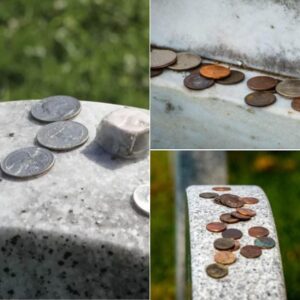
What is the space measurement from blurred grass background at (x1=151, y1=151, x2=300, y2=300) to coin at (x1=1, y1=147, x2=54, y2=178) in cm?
122

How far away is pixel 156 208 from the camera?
10.4 feet

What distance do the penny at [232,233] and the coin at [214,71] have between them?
300mm

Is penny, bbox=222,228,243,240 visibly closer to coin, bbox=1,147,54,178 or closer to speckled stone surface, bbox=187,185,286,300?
speckled stone surface, bbox=187,185,286,300

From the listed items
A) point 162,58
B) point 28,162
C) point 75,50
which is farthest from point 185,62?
point 75,50

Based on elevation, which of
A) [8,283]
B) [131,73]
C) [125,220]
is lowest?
[131,73]

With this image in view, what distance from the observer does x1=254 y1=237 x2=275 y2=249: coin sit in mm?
1264

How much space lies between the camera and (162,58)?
1559 millimetres

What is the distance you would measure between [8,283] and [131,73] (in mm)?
1607

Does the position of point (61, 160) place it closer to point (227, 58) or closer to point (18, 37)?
point (227, 58)

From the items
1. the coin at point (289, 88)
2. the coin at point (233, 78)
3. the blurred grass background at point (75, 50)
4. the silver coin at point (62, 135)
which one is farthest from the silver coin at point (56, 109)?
the blurred grass background at point (75, 50)

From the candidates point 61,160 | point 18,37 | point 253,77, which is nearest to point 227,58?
point 253,77

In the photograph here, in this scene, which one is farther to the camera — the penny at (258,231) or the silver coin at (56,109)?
the silver coin at (56,109)

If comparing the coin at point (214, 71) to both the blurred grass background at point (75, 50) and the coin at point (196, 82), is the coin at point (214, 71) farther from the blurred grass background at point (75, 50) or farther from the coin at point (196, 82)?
the blurred grass background at point (75, 50)

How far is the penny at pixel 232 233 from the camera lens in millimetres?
1294
